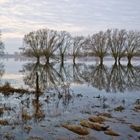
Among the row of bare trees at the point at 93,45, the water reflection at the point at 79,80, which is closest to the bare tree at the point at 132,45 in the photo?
the row of bare trees at the point at 93,45

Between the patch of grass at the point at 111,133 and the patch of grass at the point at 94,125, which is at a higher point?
the patch of grass at the point at 94,125

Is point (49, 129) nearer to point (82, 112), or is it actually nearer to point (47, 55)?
point (82, 112)

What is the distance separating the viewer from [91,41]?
108 meters

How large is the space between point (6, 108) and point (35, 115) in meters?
2.32

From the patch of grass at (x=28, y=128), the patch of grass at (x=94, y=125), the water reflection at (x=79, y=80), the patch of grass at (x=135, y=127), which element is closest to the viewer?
the patch of grass at (x=28, y=128)

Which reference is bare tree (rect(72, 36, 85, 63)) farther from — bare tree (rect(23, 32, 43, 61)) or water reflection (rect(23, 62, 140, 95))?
water reflection (rect(23, 62, 140, 95))

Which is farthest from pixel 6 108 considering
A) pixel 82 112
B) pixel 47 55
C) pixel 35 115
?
pixel 47 55

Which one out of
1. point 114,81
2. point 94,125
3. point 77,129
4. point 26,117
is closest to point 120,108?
point 94,125

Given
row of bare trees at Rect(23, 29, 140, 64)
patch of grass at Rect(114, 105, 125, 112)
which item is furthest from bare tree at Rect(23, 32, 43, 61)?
patch of grass at Rect(114, 105, 125, 112)

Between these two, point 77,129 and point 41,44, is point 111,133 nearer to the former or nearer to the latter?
point 77,129

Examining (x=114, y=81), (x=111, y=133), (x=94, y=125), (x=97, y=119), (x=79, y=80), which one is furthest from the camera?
(x=79, y=80)

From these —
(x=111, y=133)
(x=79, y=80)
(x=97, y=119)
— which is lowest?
(x=79, y=80)

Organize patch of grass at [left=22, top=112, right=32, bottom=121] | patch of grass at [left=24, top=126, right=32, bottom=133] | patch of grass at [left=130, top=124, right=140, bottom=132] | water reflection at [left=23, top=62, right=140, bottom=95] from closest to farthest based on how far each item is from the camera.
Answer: patch of grass at [left=24, top=126, right=32, bottom=133] → patch of grass at [left=130, top=124, right=140, bottom=132] → patch of grass at [left=22, top=112, right=32, bottom=121] → water reflection at [left=23, top=62, right=140, bottom=95]

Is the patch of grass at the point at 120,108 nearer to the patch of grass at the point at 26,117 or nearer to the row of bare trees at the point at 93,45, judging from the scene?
the patch of grass at the point at 26,117
